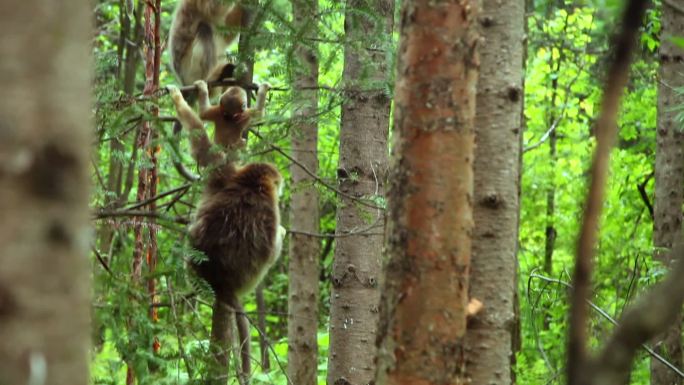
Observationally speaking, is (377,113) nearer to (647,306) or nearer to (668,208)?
(668,208)

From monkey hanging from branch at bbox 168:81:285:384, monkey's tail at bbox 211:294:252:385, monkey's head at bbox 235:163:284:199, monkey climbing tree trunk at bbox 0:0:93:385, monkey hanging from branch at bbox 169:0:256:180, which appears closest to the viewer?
monkey climbing tree trunk at bbox 0:0:93:385

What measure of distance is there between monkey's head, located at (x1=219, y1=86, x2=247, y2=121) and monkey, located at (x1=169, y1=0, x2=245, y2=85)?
5.83ft

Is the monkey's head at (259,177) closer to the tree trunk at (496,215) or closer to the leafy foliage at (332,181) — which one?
the leafy foliage at (332,181)

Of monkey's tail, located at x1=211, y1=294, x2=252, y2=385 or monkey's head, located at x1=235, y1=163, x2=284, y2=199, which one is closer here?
monkey's tail, located at x1=211, y1=294, x2=252, y2=385

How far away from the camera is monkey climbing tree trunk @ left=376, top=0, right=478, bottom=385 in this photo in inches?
107

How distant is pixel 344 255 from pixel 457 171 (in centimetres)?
379

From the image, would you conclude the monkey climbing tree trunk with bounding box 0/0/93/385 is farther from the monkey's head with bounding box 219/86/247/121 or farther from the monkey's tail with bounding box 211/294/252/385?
the monkey's head with bounding box 219/86/247/121

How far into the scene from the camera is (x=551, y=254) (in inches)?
681

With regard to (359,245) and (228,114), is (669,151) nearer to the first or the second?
(359,245)

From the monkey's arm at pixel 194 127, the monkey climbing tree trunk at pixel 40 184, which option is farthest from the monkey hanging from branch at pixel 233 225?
the monkey climbing tree trunk at pixel 40 184

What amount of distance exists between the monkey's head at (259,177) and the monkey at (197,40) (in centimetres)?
232

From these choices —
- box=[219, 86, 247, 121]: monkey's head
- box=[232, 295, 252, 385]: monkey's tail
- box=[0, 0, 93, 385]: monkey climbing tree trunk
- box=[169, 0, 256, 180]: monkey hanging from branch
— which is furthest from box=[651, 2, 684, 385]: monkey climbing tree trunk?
box=[0, 0, 93, 385]: monkey climbing tree trunk

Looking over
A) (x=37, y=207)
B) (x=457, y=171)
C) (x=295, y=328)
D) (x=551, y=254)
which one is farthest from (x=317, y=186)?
(x=551, y=254)

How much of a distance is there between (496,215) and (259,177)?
3401 millimetres
